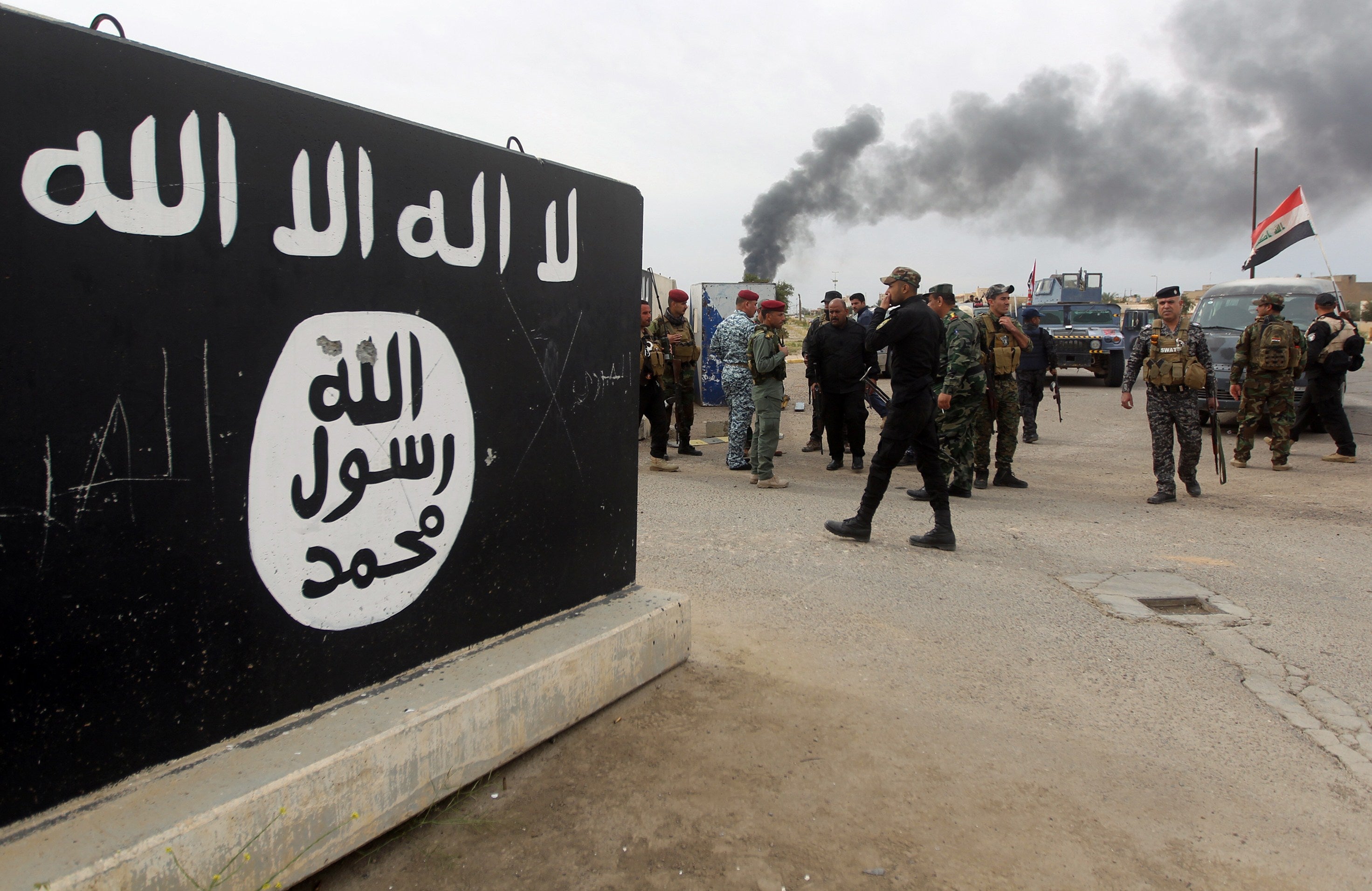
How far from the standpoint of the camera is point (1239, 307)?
12297 mm

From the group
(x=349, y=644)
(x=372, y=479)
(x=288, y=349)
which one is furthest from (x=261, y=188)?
(x=349, y=644)

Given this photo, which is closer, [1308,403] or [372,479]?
[372,479]

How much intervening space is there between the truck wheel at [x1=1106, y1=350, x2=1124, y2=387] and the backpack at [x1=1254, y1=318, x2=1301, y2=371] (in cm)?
985

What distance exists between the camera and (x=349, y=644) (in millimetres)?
2406

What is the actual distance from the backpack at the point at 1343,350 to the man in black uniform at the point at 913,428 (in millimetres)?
5751

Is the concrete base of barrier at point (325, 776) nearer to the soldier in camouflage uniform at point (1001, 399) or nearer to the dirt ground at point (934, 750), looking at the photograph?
the dirt ground at point (934, 750)

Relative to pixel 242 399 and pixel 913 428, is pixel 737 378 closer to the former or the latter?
pixel 913 428

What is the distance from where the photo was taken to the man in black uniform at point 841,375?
26.7 ft

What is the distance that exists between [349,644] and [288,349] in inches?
31.4

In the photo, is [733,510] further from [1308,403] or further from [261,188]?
[1308,403]

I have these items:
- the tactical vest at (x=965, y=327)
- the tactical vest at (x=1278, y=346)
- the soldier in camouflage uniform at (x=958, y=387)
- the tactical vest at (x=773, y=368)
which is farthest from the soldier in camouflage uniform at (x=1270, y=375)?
the tactical vest at (x=773, y=368)

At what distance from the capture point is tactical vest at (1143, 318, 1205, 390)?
670 centimetres

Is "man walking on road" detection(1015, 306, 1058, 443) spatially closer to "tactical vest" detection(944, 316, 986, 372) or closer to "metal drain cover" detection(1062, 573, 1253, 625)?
"tactical vest" detection(944, 316, 986, 372)

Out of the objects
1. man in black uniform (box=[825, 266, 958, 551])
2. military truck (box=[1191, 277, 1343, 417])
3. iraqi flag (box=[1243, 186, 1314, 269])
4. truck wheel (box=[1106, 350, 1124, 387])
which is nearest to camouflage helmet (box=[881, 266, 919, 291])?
man in black uniform (box=[825, 266, 958, 551])
